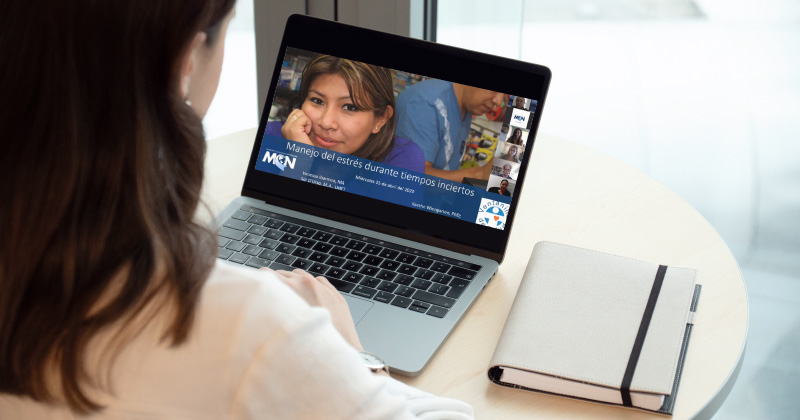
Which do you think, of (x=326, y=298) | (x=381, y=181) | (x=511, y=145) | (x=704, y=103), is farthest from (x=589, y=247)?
(x=704, y=103)

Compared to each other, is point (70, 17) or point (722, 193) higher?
point (70, 17)

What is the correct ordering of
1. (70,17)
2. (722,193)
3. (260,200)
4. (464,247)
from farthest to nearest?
1. (722,193)
2. (260,200)
3. (464,247)
4. (70,17)

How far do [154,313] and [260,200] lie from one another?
632 millimetres

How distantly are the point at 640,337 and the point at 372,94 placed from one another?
491 mm

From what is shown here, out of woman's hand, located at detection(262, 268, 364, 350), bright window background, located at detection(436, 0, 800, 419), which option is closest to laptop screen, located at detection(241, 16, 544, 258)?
woman's hand, located at detection(262, 268, 364, 350)

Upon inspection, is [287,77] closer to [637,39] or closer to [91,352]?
[91,352]

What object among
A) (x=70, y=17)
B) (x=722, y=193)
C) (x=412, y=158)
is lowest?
(x=722, y=193)

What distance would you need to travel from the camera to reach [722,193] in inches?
69.4

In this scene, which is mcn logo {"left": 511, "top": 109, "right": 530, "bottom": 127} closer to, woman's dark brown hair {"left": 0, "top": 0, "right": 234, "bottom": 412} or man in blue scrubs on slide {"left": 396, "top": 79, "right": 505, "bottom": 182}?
man in blue scrubs on slide {"left": 396, "top": 79, "right": 505, "bottom": 182}

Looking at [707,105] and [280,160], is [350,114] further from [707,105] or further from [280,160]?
[707,105]

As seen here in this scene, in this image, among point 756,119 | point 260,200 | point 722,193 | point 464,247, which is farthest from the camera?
point 722,193

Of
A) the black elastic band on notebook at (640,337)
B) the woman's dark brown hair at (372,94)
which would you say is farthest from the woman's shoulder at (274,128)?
the black elastic band on notebook at (640,337)

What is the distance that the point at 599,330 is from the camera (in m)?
0.84

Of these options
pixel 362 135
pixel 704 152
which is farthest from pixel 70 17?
pixel 704 152
